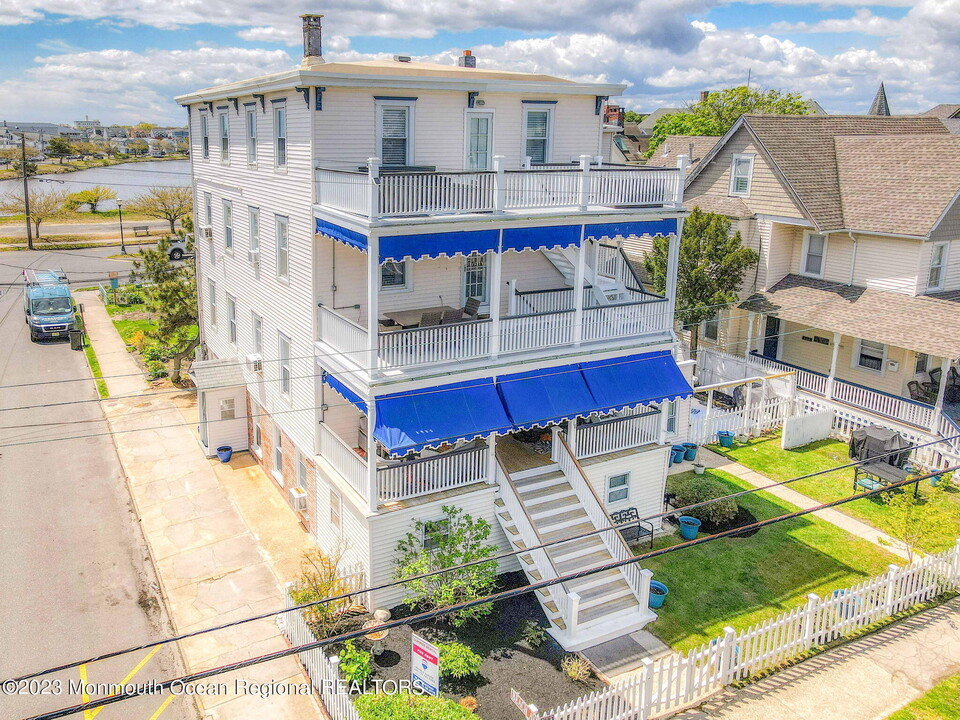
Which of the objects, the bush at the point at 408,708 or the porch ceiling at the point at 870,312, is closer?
the bush at the point at 408,708

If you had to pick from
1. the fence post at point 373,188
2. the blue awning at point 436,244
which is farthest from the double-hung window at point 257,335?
the fence post at point 373,188

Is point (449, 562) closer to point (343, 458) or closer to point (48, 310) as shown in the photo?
point (343, 458)

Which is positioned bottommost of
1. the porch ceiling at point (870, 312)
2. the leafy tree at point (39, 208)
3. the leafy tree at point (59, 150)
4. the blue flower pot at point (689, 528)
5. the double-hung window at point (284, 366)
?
the blue flower pot at point (689, 528)

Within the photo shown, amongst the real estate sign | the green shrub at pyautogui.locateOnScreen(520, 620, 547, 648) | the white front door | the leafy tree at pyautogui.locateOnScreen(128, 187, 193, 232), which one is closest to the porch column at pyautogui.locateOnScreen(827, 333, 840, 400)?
the white front door

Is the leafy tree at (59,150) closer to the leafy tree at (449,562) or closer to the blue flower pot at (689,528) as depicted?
the leafy tree at (449,562)

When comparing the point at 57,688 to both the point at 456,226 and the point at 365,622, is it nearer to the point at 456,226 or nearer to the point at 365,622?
the point at 365,622

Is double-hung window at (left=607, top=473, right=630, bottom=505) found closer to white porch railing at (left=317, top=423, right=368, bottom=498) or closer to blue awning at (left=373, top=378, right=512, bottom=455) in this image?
blue awning at (left=373, top=378, right=512, bottom=455)

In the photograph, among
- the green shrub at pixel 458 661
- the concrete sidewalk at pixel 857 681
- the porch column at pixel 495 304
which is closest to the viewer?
the green shrub at pixel 458 661
